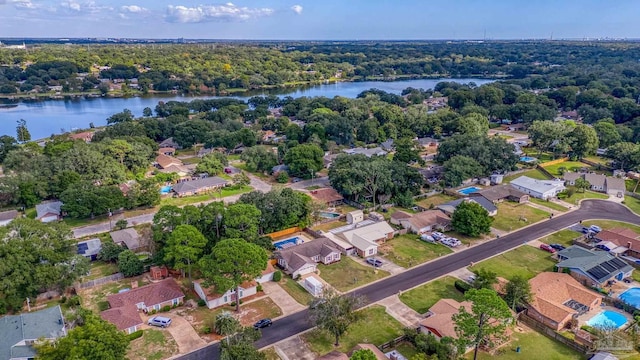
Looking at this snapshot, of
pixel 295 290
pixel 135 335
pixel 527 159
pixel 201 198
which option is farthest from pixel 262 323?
pixel 527 159

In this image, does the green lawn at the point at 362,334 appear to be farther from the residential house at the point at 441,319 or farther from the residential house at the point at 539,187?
the residential house at the point at 539,187

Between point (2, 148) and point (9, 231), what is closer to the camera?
point (9, 231)

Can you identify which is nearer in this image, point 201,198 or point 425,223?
point 425,223

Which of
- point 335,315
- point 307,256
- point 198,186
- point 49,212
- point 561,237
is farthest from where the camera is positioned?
point 198,186

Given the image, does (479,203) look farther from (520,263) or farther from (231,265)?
(231,265)

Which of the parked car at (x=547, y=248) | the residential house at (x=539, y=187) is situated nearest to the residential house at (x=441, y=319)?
the parked car at (x=547, y=248)

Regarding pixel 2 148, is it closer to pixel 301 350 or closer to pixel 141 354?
pixel 141 354

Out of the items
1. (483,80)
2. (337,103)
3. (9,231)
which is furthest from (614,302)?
(483,80)
